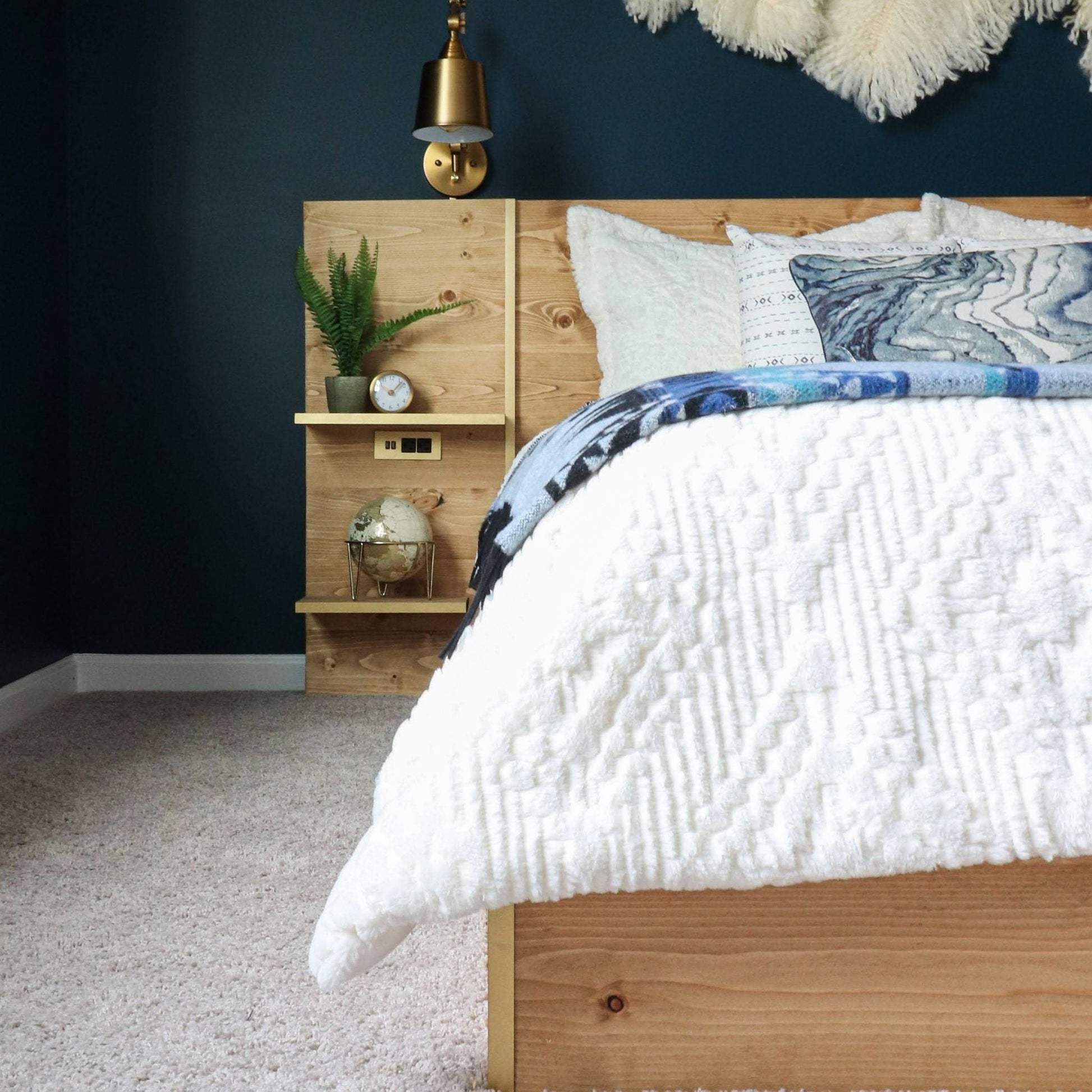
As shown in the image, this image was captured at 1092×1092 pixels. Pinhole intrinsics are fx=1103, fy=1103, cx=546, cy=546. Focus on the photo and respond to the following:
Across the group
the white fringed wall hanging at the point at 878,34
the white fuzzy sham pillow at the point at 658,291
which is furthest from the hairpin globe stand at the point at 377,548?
the white fringed wall hanging at the point at 878,34

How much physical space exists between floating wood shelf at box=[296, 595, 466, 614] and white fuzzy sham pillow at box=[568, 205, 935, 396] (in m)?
0.61

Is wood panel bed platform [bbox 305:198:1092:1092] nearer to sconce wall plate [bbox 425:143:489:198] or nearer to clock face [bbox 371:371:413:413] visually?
clock face [bbox 371:371:413:413]

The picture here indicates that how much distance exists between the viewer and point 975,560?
834 millimetres

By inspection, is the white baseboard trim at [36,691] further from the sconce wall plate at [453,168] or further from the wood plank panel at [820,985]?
the wood plank panel at [820,985]

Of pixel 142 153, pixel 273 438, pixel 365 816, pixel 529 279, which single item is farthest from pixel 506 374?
pixel 365 816

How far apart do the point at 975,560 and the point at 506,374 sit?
192cm

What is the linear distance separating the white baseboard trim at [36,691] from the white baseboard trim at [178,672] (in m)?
0.05

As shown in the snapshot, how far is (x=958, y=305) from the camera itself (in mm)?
1836

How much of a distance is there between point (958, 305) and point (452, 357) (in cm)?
125

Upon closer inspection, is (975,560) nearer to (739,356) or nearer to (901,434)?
(901,434)

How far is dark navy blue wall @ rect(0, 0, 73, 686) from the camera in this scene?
92.5 inches

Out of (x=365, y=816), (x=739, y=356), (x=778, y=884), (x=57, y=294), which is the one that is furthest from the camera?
(x=57, y=294)

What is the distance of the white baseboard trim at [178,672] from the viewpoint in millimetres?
2701

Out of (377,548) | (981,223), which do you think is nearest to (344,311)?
(377,548)
